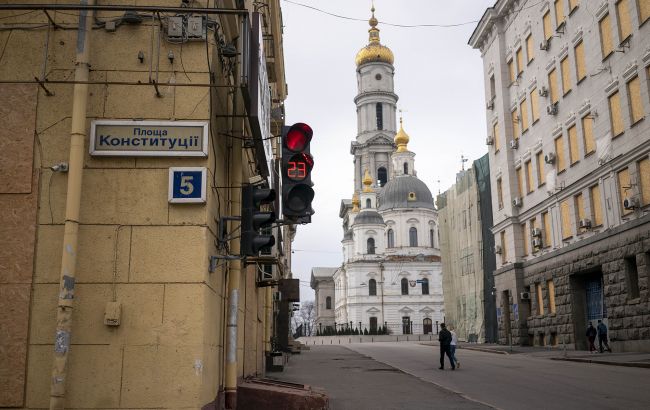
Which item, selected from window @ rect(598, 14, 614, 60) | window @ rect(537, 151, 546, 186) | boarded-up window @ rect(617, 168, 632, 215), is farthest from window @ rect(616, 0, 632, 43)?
window @ rect(537, 151, 546, 186)

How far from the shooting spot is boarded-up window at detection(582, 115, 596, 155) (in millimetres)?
26484

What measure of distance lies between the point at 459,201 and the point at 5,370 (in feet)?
151

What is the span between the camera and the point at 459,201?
168ft

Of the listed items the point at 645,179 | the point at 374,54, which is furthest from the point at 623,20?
the point at 374,54

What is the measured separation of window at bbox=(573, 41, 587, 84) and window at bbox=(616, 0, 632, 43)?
2915mm

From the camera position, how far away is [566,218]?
1147 inches

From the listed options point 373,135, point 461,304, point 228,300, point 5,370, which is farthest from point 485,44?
point 373,135

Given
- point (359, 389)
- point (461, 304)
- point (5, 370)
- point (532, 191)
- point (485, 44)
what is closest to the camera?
point (5, 370)

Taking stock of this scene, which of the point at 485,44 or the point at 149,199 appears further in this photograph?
the point at 485,44

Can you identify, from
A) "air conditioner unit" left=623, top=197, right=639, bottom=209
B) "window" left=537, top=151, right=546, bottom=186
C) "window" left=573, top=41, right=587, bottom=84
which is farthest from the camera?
"window" left=537, top=151, right=546, bottom=186

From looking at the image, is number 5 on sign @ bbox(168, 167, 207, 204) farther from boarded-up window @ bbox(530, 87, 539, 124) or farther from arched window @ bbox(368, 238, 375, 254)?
arched window @ bbox(368, 238, 375, 254)

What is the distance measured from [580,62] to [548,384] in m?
16.9

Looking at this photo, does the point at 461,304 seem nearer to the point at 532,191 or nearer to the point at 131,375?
the point at 532,191

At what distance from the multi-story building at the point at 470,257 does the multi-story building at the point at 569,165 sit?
240 inches
